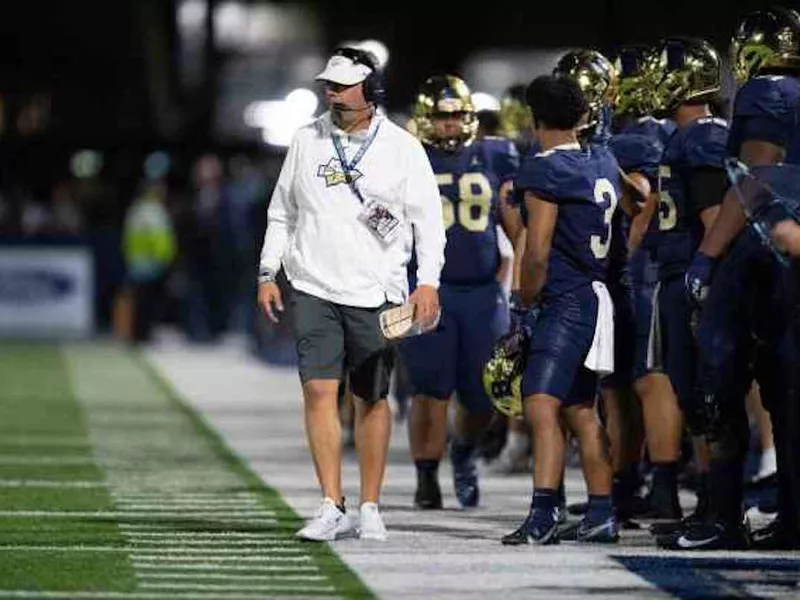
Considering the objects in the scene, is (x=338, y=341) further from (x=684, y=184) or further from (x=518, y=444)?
(x=518, y=444)

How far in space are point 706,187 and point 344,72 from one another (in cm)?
150

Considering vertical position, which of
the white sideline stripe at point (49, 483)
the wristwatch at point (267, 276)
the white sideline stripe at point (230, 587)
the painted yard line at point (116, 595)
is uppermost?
the wristwatch at point (267, 276)

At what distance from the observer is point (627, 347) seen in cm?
1162

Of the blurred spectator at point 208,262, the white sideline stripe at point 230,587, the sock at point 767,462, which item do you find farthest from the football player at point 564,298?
the blurred spectator at point 208,262

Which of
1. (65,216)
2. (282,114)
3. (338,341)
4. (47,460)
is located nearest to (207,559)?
(338,341)

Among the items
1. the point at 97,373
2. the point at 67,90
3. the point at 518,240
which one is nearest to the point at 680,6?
the point at 97,373

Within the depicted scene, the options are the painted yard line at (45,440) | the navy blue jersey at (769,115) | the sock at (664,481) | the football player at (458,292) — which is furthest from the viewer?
the painted yard line at (45,440)

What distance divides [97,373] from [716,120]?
1347cm

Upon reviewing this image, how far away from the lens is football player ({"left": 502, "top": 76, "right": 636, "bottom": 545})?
10.7 meters

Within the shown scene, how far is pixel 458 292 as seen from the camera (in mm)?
12844

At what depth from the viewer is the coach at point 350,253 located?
36.0 ft

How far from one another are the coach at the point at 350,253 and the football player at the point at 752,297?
1288mm

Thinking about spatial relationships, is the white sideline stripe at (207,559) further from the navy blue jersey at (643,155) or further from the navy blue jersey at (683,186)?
the navy blue jersey at (643,155)

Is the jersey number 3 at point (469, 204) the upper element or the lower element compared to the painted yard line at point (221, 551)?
upper
